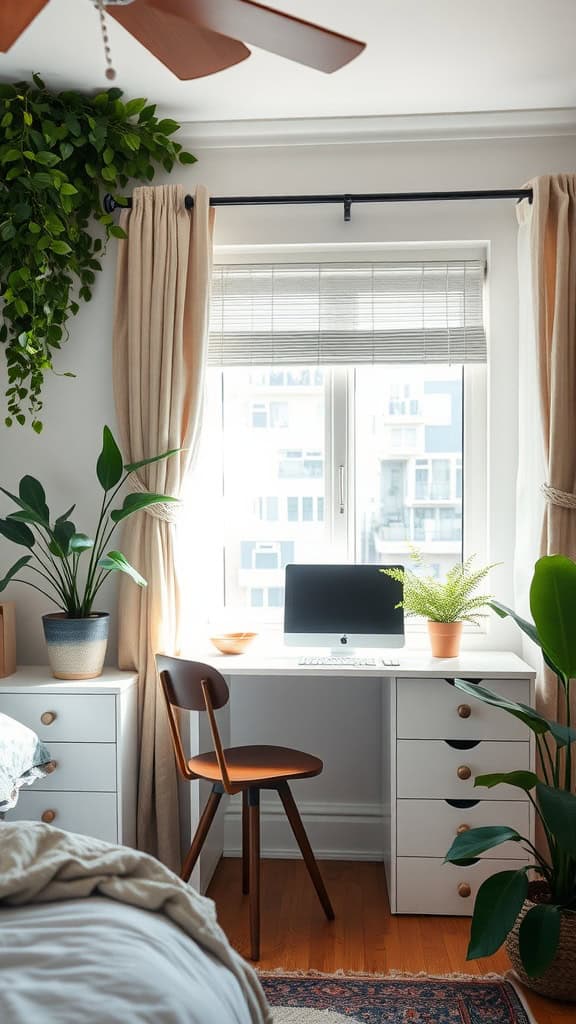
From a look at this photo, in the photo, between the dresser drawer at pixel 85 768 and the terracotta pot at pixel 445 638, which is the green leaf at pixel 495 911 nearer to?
the terracotta pot at pixel 445 638

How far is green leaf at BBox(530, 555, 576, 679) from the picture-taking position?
2408 mm

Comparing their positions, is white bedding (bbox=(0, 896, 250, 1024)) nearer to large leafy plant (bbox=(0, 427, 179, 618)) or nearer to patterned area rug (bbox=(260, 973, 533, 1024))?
patterned area rug (bbox=(260, 973, 533, 1024))

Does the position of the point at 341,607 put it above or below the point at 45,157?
below

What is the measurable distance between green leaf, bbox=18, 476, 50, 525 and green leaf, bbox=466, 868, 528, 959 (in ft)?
5.78

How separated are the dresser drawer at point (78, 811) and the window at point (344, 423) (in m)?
0.95

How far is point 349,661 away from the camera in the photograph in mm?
3061

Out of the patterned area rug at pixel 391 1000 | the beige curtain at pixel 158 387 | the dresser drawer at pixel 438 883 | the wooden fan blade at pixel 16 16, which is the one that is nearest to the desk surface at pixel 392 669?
the beige curtain at pixel 158 387

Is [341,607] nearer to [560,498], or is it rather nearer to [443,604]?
[443,604]

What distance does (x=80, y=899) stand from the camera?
1.51m

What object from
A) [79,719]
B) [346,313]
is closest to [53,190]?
[346,313]

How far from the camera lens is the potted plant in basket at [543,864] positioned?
2.27m

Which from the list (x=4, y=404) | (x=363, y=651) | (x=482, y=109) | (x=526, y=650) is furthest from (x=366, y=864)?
(x=482, y=109)

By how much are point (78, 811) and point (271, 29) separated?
7.65 ft

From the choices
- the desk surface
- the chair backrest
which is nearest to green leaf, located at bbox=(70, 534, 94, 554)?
the chair backrest
